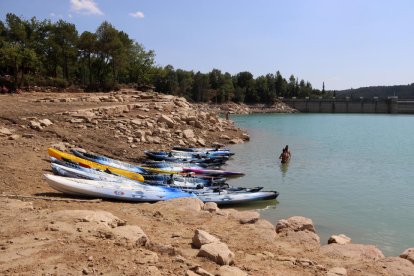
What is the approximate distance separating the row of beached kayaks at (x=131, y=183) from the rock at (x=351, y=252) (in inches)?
236

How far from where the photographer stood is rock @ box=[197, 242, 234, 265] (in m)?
7.35

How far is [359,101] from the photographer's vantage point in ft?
451

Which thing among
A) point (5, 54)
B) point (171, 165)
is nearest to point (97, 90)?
point (5, 54)

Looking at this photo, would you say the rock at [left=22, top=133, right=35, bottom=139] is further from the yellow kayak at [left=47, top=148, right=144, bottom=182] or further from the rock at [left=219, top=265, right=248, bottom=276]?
the rock at [left=219, top=265, right=248, bottom=276]

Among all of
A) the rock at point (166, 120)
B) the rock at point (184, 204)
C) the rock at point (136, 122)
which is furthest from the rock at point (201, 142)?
the rock at point (184, 204)

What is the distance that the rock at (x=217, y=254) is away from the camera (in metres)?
7.35

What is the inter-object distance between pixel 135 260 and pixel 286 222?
5.56 metres

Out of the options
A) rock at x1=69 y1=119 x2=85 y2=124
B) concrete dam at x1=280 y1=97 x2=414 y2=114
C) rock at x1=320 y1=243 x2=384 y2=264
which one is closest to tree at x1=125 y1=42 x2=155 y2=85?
rock at x1=69 y1=119 x2=85 y2=124

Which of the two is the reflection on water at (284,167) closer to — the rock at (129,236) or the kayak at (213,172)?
the kayak at (213,172)

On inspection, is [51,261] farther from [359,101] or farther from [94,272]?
[359,101]

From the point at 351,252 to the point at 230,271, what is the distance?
153 inches

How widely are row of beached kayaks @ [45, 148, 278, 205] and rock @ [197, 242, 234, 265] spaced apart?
632cm

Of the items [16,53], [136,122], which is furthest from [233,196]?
[16,53]

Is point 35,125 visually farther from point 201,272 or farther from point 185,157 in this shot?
point 201,272
